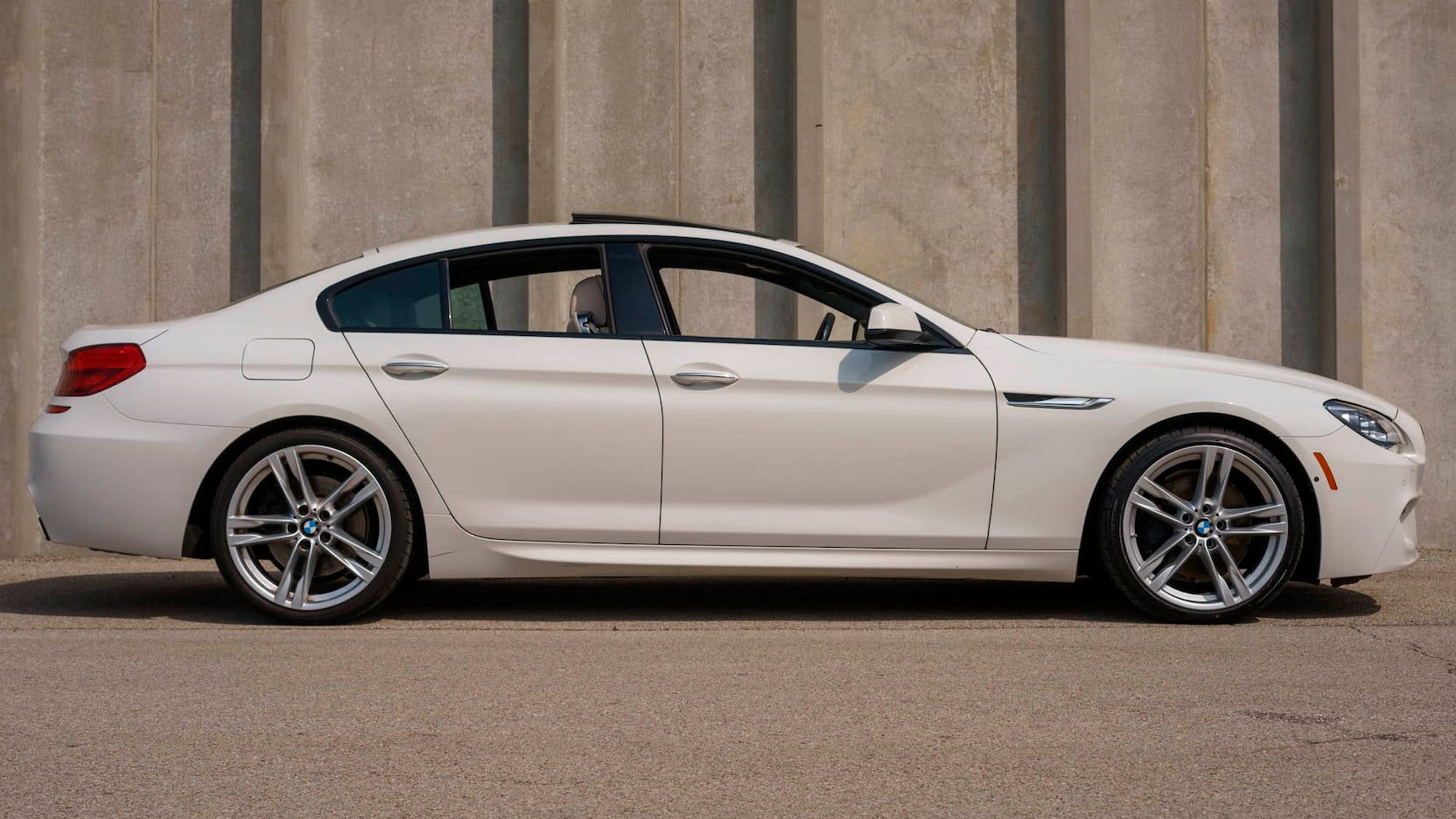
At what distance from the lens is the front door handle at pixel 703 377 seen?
5.30 metres

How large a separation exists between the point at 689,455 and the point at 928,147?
4.57m

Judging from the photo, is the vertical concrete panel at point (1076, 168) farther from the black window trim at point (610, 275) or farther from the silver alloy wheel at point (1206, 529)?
the black window trim at point (610, 275)

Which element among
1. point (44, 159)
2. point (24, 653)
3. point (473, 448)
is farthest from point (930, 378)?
point (44, 159)

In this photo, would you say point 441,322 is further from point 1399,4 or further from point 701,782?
point 1399,4

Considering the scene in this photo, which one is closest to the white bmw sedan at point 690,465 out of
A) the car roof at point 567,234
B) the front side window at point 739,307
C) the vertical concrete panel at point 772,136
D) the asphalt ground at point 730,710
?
the asphalt ground at point 730,710

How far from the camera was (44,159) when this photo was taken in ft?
29.3

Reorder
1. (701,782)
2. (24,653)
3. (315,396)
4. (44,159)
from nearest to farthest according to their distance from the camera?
1. (701,782)
2. (24,653)
3. (315,396)
4. (44,159)

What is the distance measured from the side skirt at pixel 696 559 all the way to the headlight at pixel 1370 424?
1198mm

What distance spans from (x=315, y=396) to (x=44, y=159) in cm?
490

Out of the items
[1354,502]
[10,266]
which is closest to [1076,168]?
[1354,502]

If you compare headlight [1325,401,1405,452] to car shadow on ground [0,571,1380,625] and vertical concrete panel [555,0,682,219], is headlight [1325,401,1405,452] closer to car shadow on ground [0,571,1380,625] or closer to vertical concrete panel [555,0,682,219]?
car shadow on ground [0,571,1380,625]

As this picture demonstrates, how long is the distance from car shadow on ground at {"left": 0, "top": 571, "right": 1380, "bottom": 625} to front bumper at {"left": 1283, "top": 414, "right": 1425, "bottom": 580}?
1.19ft

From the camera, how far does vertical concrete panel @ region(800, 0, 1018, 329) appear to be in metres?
9.12

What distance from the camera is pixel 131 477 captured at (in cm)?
528
